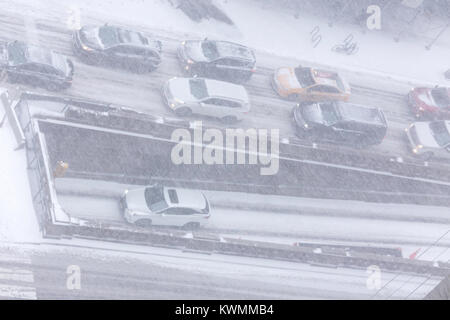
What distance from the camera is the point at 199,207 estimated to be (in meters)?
19.8

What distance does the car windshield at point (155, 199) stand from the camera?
763 inches

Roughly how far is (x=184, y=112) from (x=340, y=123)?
699 cm

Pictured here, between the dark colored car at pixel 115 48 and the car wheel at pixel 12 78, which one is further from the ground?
the dark colored car at pixel 115 48

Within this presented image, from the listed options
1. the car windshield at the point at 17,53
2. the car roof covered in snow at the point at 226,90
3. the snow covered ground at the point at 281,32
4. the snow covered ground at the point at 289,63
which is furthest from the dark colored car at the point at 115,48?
the car roof covered in snow at the point at 226,90

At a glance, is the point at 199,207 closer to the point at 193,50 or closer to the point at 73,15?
the point at 193,50

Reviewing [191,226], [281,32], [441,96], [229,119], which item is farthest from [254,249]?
[281,32]

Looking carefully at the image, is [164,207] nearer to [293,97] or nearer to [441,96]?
[293,97]

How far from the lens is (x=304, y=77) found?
2705cm

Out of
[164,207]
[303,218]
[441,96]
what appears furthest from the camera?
[441,96]

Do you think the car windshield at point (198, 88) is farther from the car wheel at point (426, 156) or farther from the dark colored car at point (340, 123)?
the car wheel at point (426, 156)

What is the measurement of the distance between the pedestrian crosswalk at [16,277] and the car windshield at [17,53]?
335 inches

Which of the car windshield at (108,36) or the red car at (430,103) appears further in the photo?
the red car at (430,103)
